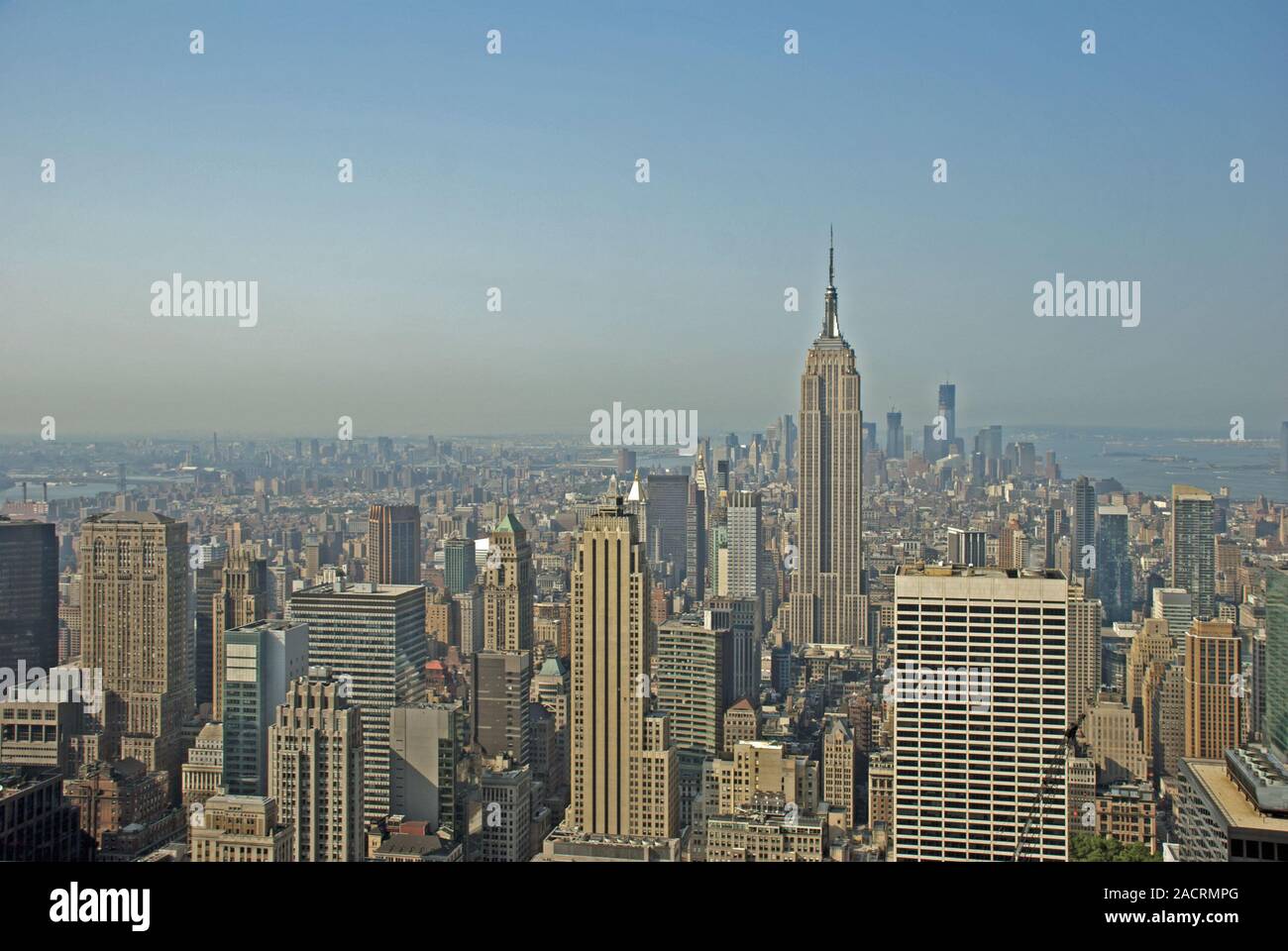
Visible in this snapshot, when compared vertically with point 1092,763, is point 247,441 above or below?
above

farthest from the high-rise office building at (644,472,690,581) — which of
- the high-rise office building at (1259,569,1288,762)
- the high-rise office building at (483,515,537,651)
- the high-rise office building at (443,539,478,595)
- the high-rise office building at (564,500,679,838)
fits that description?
the high-rise office building at (1259,569,1288,762)

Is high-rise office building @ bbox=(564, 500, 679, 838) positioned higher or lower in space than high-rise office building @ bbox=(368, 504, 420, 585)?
lower

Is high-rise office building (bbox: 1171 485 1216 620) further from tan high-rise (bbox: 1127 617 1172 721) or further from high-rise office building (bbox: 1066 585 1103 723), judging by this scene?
high-rise office building (bbox: 1066 585 1103 723)

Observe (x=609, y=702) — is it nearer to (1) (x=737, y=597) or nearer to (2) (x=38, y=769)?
(1) (x=737, y=597)

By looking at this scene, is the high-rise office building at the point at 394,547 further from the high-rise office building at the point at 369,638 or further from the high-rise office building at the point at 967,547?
the high-rise office building at the point at 967,547
